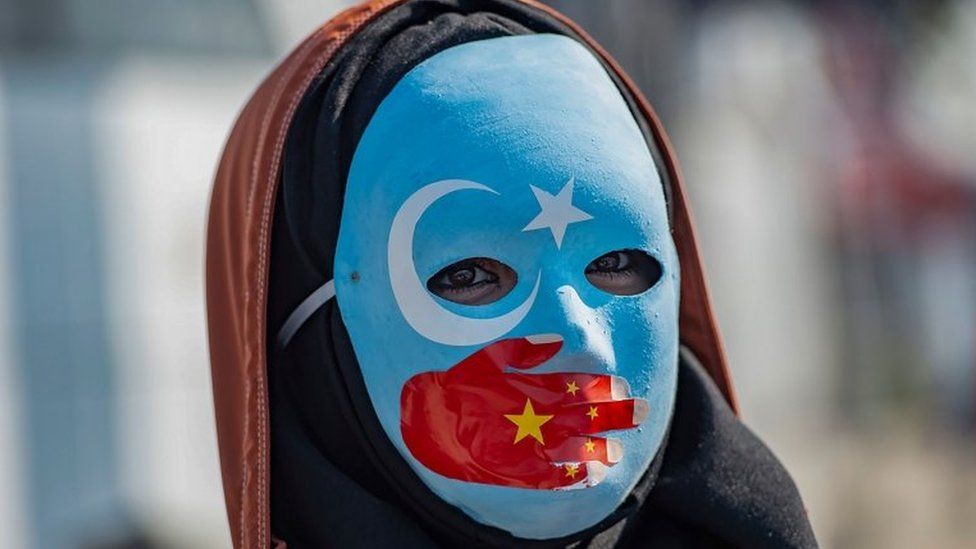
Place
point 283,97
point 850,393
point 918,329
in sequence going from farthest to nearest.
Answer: point 918,329
point 850,393
point 283,97

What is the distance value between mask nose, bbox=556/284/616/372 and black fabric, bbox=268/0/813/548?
0.22 meters

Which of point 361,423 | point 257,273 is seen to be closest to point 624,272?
point 361,423

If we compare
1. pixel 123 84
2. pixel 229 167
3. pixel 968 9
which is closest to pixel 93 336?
pixel 123 84

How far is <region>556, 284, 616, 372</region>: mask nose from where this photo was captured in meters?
2.02

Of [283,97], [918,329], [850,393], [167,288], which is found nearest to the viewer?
[283,97]

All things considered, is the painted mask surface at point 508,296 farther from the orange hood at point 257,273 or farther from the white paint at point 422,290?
the orange hood at point 257,273

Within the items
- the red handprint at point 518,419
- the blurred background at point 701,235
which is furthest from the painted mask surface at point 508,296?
the blurred background at point 701,235

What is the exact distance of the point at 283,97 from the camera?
225 centimetres

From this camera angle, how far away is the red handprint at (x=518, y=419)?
201 centimetres

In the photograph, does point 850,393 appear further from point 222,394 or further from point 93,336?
point 222,394

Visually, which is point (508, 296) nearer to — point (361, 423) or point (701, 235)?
point (361, 423)

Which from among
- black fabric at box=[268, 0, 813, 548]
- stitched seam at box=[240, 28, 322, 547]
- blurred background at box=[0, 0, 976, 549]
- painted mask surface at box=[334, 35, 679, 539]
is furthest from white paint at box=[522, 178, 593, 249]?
blurred background at box=[0, 0, 976, 549]

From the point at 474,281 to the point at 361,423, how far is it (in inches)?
9.8

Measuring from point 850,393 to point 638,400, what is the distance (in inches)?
595
